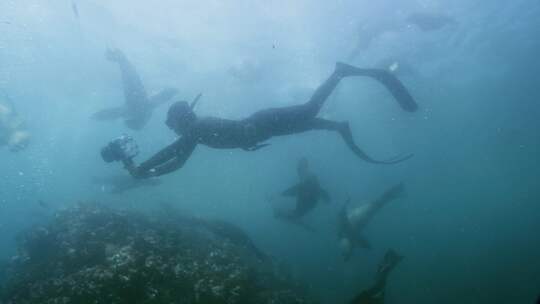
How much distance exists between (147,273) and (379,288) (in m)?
5.09

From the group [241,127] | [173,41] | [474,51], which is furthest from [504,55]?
[241,127]

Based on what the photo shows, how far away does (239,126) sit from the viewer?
9.09m

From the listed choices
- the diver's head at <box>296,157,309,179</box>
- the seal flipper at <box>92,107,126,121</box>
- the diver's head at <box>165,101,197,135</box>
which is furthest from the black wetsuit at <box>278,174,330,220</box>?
the seal flipper at <box>92,107,126,121</box>

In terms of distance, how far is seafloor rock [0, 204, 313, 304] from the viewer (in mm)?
8297

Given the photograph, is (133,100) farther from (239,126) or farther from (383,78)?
(383,78)

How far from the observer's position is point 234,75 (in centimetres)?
3231

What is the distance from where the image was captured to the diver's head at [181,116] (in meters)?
8.59

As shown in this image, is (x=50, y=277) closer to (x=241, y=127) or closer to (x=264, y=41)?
(x=241, y=127)

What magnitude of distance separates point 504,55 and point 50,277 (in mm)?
37919

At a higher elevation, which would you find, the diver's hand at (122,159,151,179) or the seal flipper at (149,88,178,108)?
the seal flipper at (149,88,178,108)

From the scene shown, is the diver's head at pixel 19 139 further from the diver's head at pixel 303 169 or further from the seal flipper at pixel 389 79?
the seal flipper at pixel 389 79

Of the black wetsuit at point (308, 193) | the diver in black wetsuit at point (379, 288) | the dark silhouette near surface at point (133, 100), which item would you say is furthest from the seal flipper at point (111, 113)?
the diver in black wetsuit at point (379, 288)

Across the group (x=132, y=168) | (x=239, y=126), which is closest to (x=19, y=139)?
(x=132, y=168)

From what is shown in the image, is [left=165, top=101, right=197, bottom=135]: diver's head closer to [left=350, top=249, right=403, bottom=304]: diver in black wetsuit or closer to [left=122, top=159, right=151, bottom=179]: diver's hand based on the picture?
[left=122, top=159, right=151, bottom=179]: diver's hand
